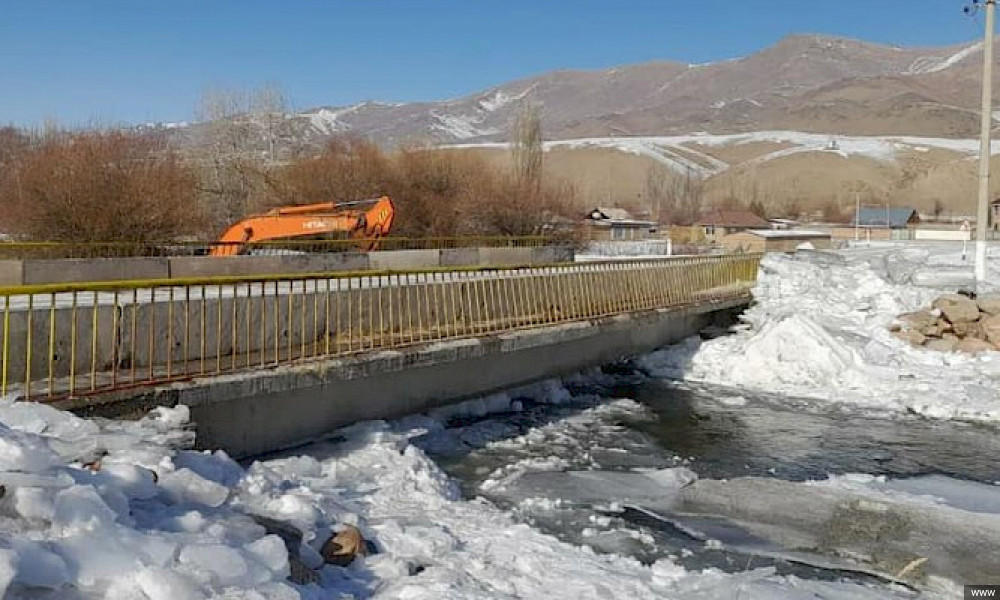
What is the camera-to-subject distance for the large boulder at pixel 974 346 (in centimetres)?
1953

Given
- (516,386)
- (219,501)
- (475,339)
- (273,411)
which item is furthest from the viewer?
(516,386)

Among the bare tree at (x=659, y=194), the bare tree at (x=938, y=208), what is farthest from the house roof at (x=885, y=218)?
the bare tree at (x=938, y=208)

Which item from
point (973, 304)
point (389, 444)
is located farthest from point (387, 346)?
point (973, 304)

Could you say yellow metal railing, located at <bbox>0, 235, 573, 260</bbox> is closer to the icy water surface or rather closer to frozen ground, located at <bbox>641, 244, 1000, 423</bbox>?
the icy water surface

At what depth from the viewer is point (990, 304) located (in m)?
21.2

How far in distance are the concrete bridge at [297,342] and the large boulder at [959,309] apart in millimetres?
8020

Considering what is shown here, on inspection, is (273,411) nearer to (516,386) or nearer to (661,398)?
(516,386)

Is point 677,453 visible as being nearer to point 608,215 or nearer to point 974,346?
point 974,346

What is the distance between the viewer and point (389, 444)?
11172mm

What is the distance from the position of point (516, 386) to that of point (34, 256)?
12.8 meters

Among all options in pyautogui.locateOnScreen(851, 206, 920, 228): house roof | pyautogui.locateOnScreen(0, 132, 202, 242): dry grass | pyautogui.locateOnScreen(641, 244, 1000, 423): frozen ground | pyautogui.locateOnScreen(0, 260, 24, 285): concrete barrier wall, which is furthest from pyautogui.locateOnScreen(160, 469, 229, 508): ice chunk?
pyautogui.locateOnScreen(851, 206, 920, 228): house roof

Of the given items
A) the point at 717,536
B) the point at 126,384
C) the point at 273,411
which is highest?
the point at 126,384

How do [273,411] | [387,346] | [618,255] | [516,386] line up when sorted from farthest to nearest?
[618,255], [516,386], [387,346], [273,411]

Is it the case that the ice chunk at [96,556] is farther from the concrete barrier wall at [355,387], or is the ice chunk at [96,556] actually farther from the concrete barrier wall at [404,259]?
the concrete barrier wall at [404,259]
